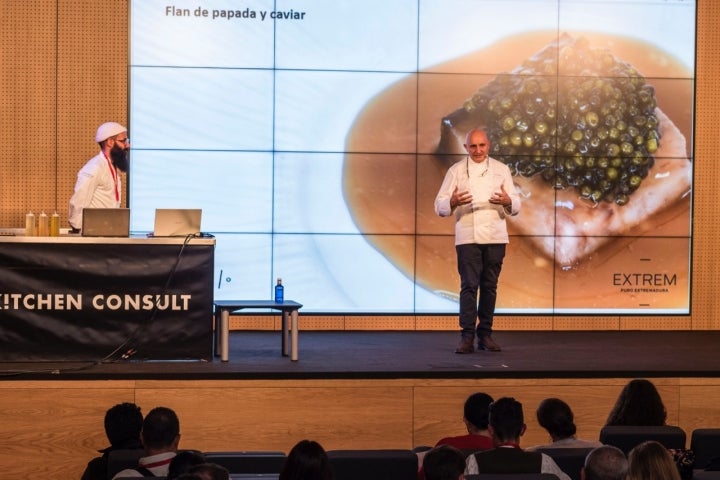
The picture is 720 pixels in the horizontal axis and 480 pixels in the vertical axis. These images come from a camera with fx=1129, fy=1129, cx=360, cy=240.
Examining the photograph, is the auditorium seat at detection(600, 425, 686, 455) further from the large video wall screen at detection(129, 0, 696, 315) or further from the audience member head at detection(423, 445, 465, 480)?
the large video wall screen at detection(129, 0, 696, 315)

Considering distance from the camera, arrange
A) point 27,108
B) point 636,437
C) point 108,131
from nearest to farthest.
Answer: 1. point 636,437
2. point 108,131
3. point 27,108

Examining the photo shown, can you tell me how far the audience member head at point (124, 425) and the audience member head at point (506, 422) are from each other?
1.66 metres

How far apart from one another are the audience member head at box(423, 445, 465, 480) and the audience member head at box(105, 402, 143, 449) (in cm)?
177

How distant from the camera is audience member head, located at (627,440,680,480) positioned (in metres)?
3.79

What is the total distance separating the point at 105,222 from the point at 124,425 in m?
2.54

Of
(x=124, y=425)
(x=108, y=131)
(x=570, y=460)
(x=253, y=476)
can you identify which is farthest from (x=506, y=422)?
(x=108, y=131)

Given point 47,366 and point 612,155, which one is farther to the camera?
point 612,155

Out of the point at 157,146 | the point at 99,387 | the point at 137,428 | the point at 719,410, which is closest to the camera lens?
the point at 137,428

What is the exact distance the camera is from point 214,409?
7094mm

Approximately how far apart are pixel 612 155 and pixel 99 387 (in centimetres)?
544

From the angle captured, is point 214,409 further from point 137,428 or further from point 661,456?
point 661,456

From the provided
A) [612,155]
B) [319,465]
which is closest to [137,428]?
[319,465]

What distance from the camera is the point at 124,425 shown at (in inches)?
206

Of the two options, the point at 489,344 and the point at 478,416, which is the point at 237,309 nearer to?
the point at 489,344
